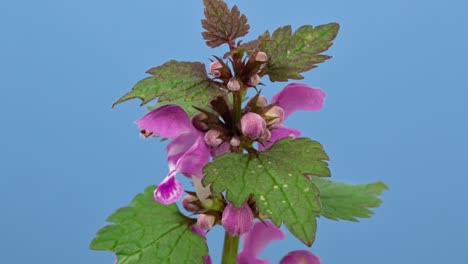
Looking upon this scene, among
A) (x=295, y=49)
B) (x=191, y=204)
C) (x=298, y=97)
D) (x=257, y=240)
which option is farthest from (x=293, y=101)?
(x=257, y=240)

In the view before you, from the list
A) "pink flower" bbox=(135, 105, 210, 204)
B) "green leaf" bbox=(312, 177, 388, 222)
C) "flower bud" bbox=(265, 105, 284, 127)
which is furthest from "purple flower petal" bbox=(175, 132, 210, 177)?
"green leaf" bbox=(312, 177, 388, 222)

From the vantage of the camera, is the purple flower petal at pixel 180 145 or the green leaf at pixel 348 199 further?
the green leaf at pixel 348 199

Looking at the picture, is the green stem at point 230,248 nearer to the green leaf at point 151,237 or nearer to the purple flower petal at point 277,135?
the green leaf at point 151,237

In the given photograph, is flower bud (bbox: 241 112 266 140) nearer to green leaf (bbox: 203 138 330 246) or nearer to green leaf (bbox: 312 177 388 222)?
green leaf (bbox: 203 138 330 246)

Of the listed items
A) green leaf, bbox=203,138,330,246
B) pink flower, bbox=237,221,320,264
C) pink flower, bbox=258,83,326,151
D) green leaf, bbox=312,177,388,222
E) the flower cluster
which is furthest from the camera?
pink flower, bbox=237,221,320,264

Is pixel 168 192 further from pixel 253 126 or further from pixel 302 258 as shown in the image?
pixel 302 258

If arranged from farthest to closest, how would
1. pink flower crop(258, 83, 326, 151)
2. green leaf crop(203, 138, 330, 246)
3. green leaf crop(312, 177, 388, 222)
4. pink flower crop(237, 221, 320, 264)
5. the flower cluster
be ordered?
pink flower crop(237, 221, 320, 264) → green leaf crop(312, 177, 388, 222) → pink flower crop(258, 83, 326, 151) → the flower cluster → green leaf crop(203, 138, 330, 246)

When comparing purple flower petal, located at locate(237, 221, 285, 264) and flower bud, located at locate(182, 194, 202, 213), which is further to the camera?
purple flower petal, located at locate(237, 221, 285, 264)

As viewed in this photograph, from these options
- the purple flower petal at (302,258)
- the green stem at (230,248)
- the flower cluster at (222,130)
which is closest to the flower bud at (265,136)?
the flower cluster at (222,130)
